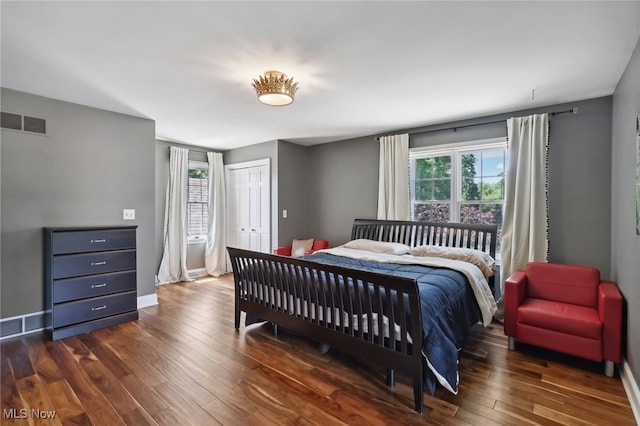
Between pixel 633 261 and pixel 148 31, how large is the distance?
12.4ft

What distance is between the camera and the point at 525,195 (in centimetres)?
346

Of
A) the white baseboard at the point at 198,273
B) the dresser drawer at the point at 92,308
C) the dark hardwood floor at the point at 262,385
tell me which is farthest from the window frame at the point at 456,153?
the white baseboard at the point at 198,273

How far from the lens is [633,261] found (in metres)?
2.10

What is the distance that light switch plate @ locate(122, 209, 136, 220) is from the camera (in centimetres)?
382

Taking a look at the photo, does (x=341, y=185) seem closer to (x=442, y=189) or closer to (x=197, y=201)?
(x=442, y=189)

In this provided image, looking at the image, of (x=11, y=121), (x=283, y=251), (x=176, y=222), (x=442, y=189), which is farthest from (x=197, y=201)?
(x=442, y=189)

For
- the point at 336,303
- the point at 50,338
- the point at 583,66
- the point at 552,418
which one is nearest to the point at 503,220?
the point at 583,66

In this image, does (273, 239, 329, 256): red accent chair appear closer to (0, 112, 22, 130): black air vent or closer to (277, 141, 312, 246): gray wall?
(277, 141, 312, 246): gray wall

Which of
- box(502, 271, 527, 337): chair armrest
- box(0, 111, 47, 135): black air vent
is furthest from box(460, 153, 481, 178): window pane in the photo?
box(0, 111, 47, 135): black air vent

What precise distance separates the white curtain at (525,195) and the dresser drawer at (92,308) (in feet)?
14.9

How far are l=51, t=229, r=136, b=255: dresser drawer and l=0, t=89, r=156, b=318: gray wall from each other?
392 mm

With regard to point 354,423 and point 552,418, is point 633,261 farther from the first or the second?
point 354,423

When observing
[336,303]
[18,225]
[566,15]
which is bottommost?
[336,303]

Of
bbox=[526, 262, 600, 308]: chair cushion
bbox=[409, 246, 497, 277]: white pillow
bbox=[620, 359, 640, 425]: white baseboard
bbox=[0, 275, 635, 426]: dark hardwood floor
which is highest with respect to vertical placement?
bbox=[409, 246, 497, 277]: white pillow
